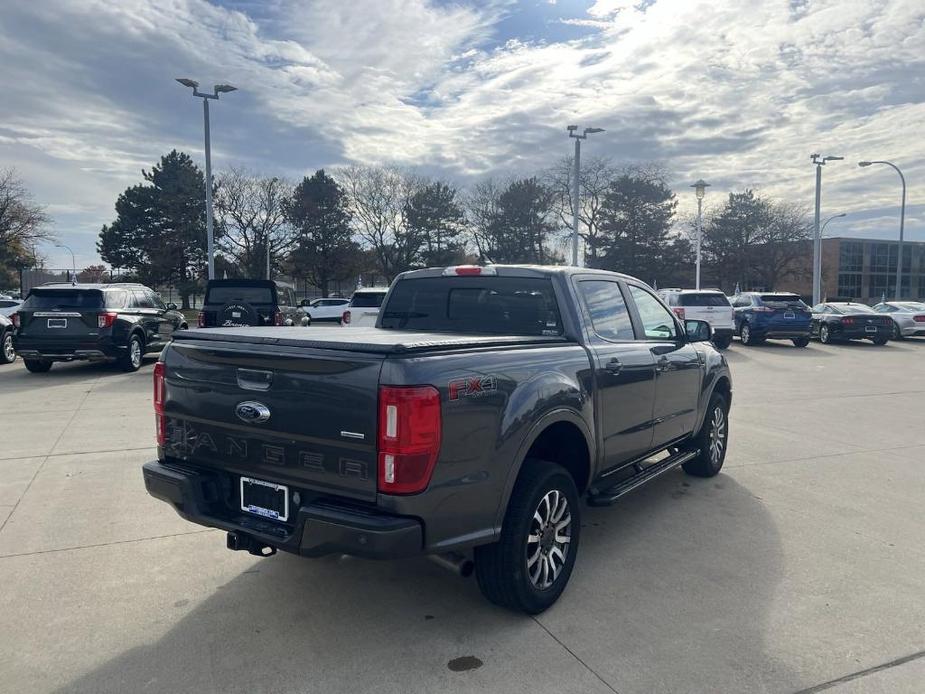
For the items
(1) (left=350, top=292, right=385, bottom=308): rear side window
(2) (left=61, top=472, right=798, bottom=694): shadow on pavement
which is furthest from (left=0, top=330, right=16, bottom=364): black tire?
(2) (left=61, top=472, right=798, bottom=694): shadow on pavement

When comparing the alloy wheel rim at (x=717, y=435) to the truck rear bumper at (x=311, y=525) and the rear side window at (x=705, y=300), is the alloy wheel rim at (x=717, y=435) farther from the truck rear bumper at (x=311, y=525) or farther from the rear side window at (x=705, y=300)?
the rear side window at (x=705, y=300)

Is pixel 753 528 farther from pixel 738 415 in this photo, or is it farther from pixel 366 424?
pixel 738 415

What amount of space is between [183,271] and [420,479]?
52.7 meters

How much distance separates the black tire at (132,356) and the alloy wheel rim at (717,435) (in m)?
10.9

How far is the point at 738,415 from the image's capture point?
9.10 meters

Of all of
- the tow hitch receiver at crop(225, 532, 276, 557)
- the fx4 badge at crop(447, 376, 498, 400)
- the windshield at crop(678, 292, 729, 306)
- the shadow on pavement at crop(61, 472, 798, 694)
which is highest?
the windshield at crop(678, 292, 729, 306)

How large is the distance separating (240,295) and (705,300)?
12.6 m

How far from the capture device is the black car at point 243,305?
538 inches

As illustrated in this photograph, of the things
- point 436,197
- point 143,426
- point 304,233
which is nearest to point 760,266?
point 436,197

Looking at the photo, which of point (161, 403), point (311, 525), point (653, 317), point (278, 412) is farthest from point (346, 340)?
point (653, 317)

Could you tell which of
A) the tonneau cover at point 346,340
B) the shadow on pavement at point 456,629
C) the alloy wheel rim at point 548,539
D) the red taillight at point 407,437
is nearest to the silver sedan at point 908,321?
the shadow on pavement at point 456,629

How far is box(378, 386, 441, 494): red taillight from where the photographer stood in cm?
272

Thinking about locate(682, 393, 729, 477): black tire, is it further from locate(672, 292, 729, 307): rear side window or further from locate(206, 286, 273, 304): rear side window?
locate(672, 292, 729, 307): rear side window

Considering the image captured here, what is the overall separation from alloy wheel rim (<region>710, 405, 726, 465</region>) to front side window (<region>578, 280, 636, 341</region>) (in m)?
1.79
